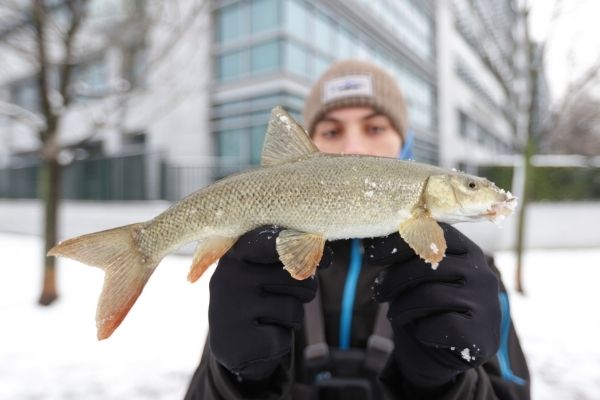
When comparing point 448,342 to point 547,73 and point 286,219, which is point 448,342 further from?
point 547,73

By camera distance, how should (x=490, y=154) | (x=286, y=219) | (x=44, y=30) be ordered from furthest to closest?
(x=490, y=154) → (x=44, y=30) → (x=286, y=219)

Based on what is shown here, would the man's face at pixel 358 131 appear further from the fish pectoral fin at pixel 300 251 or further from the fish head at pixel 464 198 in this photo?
the fish pectoral fin at pixel 300 251

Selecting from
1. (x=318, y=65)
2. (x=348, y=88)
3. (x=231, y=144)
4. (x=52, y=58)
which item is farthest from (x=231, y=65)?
(x=348, y=88)

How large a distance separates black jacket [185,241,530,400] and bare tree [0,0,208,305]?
4849 millimetres

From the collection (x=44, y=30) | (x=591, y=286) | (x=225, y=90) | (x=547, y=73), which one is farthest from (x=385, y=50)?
(x=44, y=30)

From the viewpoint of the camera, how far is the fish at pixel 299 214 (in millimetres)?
1559

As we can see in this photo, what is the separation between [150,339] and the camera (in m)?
5.14

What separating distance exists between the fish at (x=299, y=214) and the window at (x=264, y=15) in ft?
42.8

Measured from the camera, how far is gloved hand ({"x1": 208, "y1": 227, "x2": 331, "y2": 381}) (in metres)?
1.76

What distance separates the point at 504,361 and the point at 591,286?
7.23 m

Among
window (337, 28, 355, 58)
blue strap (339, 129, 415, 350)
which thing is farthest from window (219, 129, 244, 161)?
blue strap (339, 129, 415, 350)

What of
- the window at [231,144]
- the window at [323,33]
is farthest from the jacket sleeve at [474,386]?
the window at [323,33]

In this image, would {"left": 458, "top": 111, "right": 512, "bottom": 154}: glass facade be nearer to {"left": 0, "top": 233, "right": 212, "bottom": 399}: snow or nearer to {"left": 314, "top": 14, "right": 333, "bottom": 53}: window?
{"left": 314, "top": 14, "right": 333, "bottom": 53}: window

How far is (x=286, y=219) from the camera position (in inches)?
63.1
